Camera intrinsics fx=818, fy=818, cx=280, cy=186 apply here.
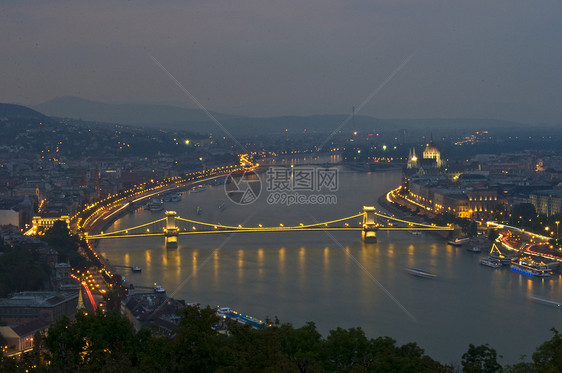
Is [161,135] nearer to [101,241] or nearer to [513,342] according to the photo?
[101,241]

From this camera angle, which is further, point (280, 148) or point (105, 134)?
point (280, 148)

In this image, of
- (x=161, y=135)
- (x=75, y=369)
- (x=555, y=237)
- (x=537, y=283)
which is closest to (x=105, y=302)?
(x=75, y=369)

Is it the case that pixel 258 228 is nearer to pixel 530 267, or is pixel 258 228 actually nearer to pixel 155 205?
pixel 530 267

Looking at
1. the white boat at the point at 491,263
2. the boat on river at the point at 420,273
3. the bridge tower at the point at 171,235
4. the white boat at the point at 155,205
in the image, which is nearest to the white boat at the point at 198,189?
the white boat at the point at 155,205

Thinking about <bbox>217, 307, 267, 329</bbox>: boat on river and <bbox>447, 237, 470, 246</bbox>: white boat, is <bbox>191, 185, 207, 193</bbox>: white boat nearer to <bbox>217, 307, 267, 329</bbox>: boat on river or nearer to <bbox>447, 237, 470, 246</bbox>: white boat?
<bbox>447, 237, 470, 246</bbox>: white boat

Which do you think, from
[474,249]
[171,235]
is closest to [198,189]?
[171,235]

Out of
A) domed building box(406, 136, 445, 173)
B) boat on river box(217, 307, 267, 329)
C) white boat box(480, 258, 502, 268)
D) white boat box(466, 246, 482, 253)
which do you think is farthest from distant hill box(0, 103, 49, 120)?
boat on river box(217, 307, 267, 329)
